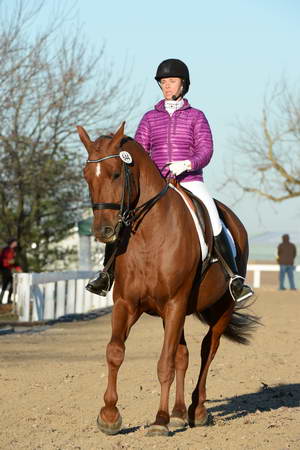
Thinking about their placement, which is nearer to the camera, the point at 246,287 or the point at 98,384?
the point at 246,287

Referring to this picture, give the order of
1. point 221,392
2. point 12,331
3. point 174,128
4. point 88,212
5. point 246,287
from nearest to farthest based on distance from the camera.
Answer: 1. point 174,128
2. point 246,287
3. point 221,392
4. point 12,331
5. point 88,212

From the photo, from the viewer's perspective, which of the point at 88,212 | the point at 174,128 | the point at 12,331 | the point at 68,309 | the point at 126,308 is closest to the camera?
the point at 126,308

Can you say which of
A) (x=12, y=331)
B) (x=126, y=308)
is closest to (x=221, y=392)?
(x=126, y=308)

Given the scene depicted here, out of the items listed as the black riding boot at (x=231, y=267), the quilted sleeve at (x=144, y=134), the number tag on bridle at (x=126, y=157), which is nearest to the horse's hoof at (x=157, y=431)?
the black riding boot at (x=231, y=267)

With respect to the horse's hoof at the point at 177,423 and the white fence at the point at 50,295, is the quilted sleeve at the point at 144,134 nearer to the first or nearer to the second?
the horse's hoof at the point at 177,423

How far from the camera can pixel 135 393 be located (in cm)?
1002

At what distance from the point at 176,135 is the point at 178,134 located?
0.02m

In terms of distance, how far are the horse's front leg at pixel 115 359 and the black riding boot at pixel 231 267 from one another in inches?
50.4

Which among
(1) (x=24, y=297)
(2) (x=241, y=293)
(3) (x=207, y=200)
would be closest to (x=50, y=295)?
(1) (x=24, y=297)

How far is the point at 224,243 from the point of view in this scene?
8750 millimetres

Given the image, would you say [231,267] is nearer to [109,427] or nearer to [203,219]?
[203,219]

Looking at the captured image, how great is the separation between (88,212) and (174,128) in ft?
74.0

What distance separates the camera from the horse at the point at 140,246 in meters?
7.24

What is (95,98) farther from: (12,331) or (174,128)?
(174,128)
